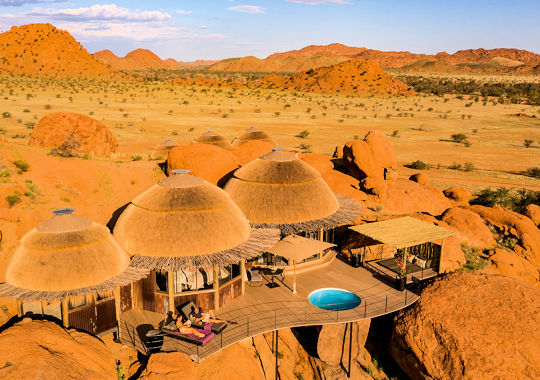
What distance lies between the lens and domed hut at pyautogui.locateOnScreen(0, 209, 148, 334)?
43.1 feet

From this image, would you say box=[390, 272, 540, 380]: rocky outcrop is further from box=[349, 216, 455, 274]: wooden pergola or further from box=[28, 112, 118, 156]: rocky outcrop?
box=[28, 112, 118, 156]: rocky outcrop

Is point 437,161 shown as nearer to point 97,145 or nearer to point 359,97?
point 97,145

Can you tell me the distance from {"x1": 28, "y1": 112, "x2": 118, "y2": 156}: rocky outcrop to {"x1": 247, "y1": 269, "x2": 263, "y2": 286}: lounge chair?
16.9m

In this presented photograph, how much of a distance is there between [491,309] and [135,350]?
13859 millimetres

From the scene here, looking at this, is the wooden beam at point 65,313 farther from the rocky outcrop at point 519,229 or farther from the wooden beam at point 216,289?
the rocky outcrop at point 519,229

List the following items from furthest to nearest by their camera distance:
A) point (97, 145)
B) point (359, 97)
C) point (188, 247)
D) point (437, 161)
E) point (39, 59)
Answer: point (39, 59)
point (359, 97)
point (437, 161)
point (97, 145)
point (188, 247)

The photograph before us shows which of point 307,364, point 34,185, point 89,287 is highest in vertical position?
point 34,185

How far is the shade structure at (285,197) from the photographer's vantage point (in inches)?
765

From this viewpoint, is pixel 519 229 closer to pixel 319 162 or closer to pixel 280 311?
pixel 319 162

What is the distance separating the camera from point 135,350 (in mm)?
14281

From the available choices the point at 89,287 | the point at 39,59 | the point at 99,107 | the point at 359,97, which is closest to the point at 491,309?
the point at 89,287

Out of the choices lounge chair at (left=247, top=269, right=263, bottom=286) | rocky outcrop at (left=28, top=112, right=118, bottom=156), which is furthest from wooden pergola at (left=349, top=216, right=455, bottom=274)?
rocky outcrop at (left=28, top=112, right=118, bottom=156)

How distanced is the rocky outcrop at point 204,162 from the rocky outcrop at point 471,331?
497 inches

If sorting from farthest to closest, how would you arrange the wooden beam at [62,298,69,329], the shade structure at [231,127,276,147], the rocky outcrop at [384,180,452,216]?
the shade structure at [231,127,276,147]
the rocky outcrop at [384,180,452,216]
the wooden beam at [62,298,69,329]
